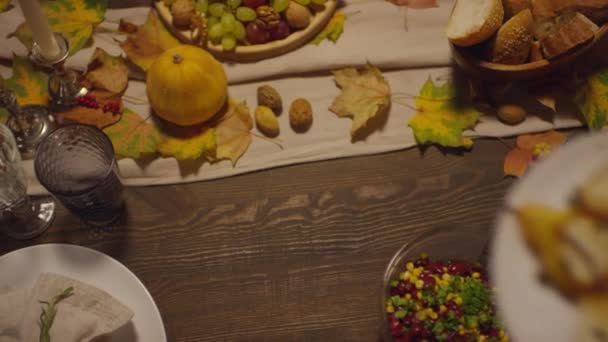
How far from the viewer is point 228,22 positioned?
0.78m

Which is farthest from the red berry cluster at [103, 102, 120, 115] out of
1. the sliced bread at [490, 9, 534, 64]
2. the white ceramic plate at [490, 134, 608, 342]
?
the white ceramic plate at [490, 134, 608, 342]

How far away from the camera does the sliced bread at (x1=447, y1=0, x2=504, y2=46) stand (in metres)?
0.68

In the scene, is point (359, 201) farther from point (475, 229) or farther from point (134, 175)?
point (134, 175)

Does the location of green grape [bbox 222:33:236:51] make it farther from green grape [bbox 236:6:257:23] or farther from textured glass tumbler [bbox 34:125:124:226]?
textured glass tumbler [bbox 34:125:124:226]

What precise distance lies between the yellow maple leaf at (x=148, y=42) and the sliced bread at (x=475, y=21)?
397mm

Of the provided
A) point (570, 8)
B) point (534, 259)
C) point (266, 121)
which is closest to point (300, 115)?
point (266, 121)

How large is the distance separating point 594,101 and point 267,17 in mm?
462

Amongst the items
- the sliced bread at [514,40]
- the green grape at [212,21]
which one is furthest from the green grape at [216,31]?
the sliced bread at [514,40]

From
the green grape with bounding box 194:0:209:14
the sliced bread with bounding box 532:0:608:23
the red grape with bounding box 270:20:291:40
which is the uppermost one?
the sliced bread with bounding box 532:0:608:23

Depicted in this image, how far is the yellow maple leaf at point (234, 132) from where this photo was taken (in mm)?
750

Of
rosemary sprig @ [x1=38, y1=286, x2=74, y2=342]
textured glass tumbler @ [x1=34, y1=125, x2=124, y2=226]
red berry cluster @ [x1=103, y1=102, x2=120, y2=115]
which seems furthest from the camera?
red berry cluster @ [x1=103, y1=102, x2=120, y2=115]

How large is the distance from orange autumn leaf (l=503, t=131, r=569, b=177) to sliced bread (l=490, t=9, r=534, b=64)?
0.36 feet

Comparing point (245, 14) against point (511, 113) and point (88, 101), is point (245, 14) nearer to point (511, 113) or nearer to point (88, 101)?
point (88, 101)

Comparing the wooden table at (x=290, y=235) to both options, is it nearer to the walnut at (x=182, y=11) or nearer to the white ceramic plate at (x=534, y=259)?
the walnut at (x=182, y=11)
